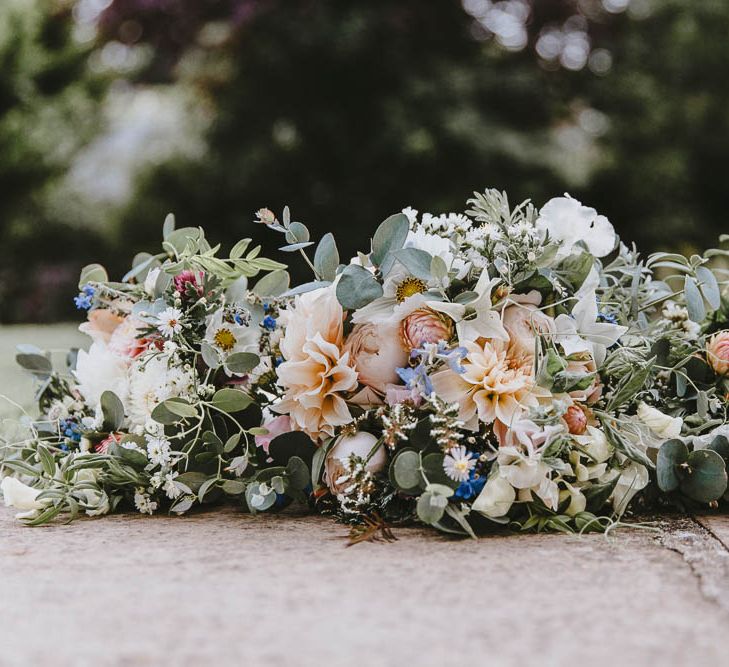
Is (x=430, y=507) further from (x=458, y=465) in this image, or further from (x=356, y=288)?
(x=356, y=288)

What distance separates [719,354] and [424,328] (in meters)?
0.52

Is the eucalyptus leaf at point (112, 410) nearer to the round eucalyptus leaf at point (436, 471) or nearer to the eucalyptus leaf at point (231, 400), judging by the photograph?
the eucalyptus leaf at point (231, 400)

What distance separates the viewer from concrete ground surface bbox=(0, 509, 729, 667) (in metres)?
0.65

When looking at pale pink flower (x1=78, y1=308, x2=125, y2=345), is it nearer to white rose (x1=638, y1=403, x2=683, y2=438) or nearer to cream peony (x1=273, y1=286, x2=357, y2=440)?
cream peony (x1=273, y1=286, x2=357, y2=440)

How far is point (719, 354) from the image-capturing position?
1286mm

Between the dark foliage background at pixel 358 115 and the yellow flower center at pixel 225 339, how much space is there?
553 centimetres

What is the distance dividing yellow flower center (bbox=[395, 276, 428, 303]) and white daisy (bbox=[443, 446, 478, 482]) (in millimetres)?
236

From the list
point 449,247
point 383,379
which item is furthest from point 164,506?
point 449,247

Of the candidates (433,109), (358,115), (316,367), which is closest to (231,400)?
(316,367)

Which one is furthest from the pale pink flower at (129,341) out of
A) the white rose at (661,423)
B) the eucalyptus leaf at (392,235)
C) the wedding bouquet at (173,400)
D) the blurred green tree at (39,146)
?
the blurred green tree at (39,146)

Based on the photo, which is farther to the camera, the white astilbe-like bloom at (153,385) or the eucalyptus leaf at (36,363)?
the eucalyptus leaf at (36,363)

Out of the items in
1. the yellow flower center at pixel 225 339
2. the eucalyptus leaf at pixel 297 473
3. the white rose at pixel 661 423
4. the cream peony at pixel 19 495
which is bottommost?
the cream peony at pixel 19 495

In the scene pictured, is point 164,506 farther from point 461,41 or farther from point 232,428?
point 461,41

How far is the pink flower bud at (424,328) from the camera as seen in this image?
1.11m
